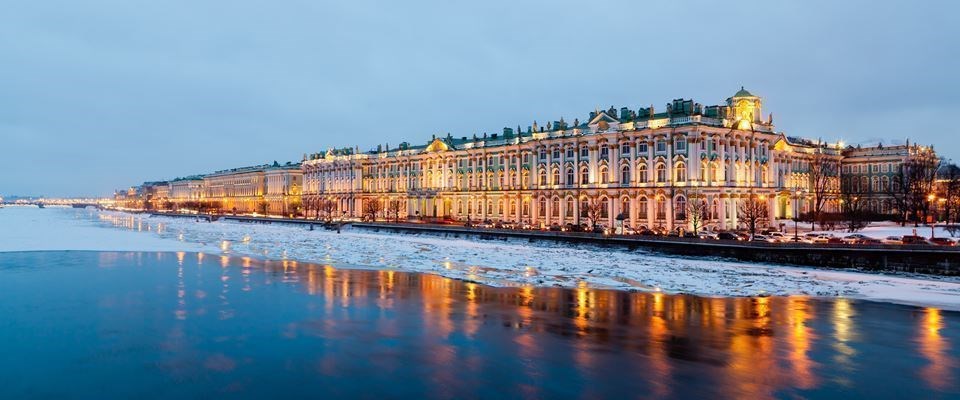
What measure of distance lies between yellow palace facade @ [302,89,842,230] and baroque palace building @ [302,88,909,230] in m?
0.14

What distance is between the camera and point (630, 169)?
72375 mm

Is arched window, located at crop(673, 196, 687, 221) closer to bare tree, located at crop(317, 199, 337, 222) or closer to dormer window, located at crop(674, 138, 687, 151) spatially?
dormer window, located at crop(674, 138, 687, 151)

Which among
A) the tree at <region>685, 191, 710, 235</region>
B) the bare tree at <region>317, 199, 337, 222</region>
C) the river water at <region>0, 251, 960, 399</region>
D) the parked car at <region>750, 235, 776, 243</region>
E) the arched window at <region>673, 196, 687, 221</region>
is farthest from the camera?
the bare tree at <region>317, 199, 337, 222</region>

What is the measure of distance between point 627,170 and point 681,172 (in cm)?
Result: 680

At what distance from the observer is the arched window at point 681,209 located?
67.2 m

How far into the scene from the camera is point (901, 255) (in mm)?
41312

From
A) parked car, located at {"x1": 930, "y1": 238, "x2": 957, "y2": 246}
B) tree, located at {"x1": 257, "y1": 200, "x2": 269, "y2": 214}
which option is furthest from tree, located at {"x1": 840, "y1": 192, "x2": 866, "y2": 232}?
tree, located at {"x1": 257, "y1": 200, "x2": 269, "y2": 214}

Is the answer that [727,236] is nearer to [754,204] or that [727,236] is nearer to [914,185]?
[754,204]

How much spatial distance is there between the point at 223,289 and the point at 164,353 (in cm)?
1329

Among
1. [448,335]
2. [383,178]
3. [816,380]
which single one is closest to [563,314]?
[448,335]

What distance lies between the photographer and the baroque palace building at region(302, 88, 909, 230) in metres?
68.0

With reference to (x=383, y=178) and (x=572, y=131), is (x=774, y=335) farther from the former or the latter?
(x=383, y=178)

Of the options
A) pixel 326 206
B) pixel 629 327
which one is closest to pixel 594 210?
pixel 629 327

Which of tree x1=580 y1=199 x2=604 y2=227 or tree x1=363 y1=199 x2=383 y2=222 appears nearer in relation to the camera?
tree x1=580 y1=199 x2=604 y2=227
